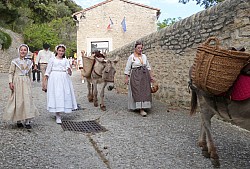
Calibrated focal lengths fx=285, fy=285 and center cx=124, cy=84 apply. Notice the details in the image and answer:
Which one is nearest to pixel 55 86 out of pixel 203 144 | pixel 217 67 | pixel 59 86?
pixel 59 86

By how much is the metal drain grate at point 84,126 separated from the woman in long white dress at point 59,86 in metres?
0.26

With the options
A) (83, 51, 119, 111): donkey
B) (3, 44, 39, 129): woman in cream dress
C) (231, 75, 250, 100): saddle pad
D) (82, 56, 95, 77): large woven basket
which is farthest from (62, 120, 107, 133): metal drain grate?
(231, 75, 250, 100): saddle pad

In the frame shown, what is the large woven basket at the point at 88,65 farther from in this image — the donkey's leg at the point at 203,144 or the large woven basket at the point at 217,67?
the large woven basket at the point at 217,67

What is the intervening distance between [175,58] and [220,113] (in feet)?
15.2

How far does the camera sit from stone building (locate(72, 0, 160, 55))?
2500 cm

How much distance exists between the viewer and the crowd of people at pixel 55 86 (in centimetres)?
558

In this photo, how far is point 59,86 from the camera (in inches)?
251

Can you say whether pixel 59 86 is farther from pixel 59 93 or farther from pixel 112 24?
pixel 112 24

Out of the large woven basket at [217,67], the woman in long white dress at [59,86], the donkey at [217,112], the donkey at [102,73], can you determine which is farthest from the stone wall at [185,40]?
the woman in long white dress at [59,86]

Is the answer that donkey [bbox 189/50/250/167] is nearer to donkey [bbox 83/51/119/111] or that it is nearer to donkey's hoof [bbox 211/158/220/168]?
donkey's hoof [bbox 211/158/220/168]

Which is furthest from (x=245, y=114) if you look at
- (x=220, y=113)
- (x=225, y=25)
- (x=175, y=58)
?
(x=175, y=58)

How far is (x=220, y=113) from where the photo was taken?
3717mm

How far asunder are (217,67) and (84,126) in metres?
3.65

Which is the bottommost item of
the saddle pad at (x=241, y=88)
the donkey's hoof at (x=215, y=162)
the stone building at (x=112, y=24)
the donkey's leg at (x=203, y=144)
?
the donkey's hoof at (x=215, y=162)
